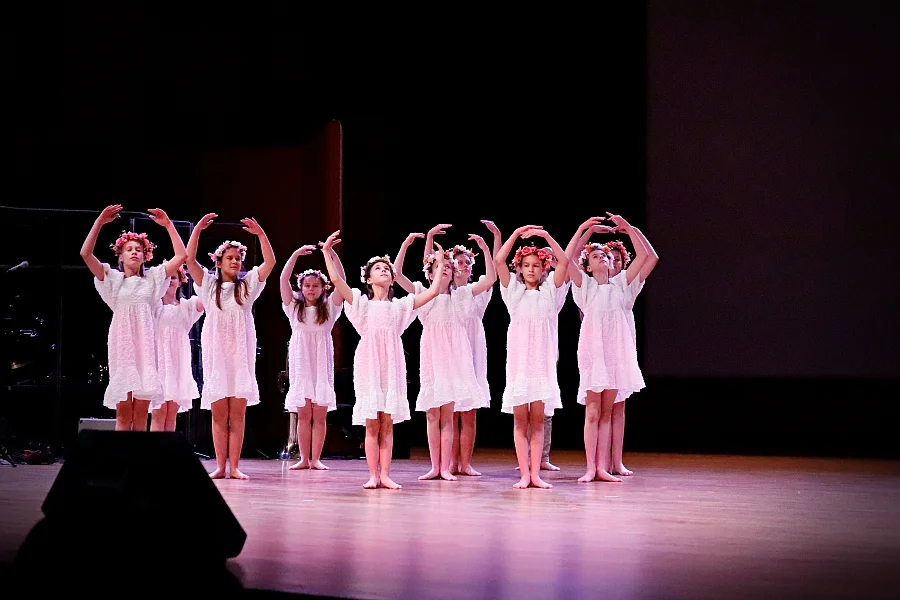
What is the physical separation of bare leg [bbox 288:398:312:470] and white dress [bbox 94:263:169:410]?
1289 millimetres

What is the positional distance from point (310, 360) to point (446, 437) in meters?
1.46

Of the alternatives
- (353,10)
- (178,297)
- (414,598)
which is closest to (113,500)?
(414,598)

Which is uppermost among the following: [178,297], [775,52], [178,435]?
[775,52]

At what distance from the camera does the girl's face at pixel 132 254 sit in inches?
276

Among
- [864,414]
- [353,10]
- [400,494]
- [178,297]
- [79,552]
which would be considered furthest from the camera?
[353,10]

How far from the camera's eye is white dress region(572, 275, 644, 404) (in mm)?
6902

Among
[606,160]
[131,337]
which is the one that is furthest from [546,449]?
[131,337]

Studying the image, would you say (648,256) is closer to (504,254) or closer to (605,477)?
(504,254)

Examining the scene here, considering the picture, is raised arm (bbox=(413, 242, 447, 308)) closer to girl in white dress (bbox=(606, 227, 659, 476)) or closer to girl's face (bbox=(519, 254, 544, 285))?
girl's face (bbox=(519, 254, 544, 285))

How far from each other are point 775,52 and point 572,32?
1.72m

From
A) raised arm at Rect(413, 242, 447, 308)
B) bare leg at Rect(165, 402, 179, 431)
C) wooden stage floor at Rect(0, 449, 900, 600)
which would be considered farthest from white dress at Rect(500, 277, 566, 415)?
bare leg at Rect(165, 402, 179, 431)

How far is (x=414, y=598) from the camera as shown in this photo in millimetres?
3396

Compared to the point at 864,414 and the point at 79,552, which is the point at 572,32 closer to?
the point at 864,414

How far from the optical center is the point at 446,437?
7.01 metres
